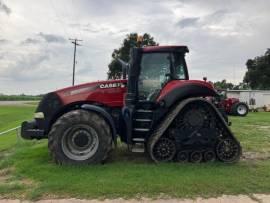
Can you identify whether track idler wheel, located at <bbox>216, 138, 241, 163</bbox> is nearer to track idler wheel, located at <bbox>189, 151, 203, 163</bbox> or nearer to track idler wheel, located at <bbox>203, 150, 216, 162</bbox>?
track idler wheel, located at <bbox>203, 150, 216, 162</bbox>

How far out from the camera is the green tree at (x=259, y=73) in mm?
57500

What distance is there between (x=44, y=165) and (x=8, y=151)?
9.20 feet

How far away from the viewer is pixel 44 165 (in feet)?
24.7

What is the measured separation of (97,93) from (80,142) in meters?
1.12

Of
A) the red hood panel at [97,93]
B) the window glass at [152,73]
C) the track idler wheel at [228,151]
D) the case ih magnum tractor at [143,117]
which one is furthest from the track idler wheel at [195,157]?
the red hood panel at [97,93]

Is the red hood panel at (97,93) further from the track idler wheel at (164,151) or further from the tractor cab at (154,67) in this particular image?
the track idler wheel at (164,151)

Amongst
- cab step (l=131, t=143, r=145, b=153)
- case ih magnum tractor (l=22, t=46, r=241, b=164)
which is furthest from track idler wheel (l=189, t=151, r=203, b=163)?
cab step (l=131, t=143, r=145, b=153)

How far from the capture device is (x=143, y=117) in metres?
7.94

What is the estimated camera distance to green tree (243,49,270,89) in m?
57.5

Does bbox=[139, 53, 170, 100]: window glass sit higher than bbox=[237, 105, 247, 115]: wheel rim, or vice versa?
bbox=[139, 53, 170, 100]: window glass

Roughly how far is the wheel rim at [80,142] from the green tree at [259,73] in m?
A: 54.0

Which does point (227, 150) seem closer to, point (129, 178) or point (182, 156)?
point (182, 156)

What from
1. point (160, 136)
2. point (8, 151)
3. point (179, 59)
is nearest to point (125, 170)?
point (160, 136)

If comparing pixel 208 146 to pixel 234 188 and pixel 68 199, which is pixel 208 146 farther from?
pixel 68 199
